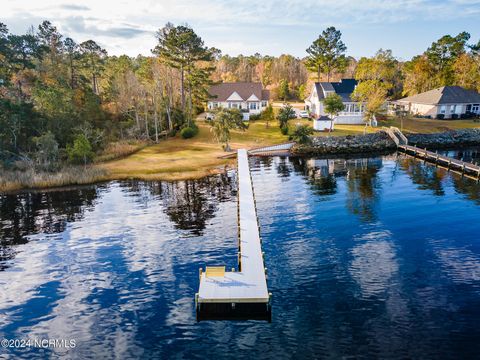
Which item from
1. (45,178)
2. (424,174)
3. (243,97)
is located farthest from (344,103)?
(45,178)

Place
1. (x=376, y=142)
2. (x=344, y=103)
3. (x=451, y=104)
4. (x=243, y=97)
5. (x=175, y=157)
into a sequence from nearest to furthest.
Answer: (x=175, y=157) < (x=376, y=142) < (x=344, y=103) < (x=451, y=104) < (x=243, y=97)

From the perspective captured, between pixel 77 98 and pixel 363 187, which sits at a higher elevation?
pixel 77 98

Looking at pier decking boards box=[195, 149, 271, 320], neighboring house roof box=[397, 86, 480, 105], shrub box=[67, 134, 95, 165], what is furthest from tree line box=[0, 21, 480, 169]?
pier decking boards box=[195, 149, 271, 320]

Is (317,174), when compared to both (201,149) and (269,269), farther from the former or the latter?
(269,269)

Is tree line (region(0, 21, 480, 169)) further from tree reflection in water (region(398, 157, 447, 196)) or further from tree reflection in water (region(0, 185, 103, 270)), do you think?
tree reflection in water (region(398, 157, 447, 196))

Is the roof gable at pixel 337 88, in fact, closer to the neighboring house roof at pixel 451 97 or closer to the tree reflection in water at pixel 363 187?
the neighboring house roof at pixel 451 97
